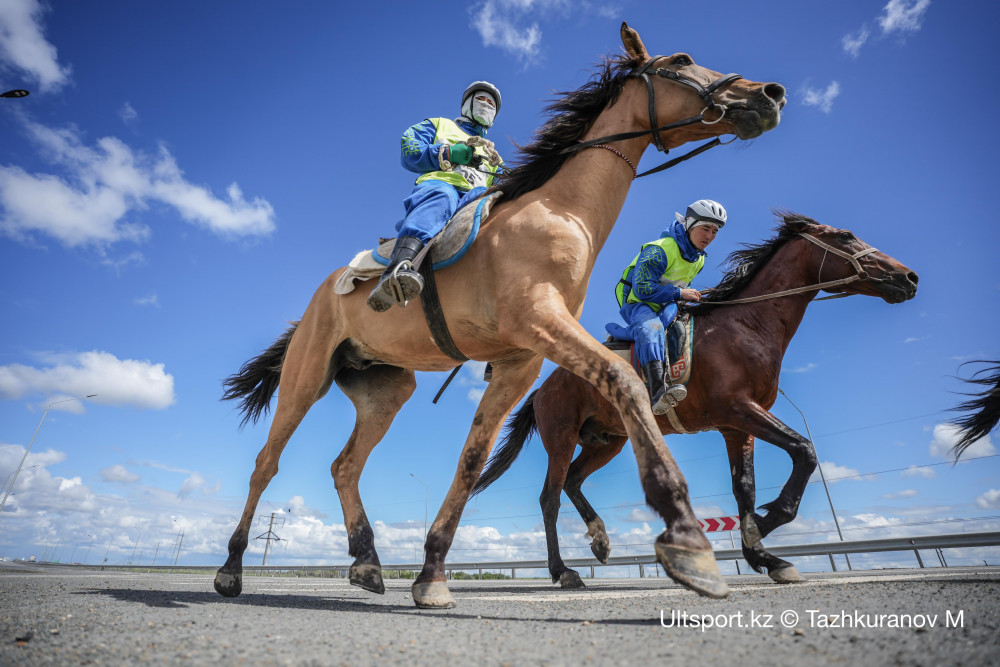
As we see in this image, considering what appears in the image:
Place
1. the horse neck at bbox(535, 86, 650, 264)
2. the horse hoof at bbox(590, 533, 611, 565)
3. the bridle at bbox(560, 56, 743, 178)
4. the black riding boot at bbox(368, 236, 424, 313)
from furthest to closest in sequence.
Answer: the horse hoof at bbox(590, 533, 611, 565) → the bridle at bbox(560, 56, 743, 178) → the horse neck at bbox(535, 86, 650, 264) → the black riding boot at bbox(368, 236, 424, 313)

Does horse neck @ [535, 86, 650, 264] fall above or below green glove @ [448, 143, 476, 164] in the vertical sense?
below

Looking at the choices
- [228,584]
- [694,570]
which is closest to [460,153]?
[694,570]

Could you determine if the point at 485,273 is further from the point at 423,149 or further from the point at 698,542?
the point at 698,542

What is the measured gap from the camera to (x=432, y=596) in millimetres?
3170

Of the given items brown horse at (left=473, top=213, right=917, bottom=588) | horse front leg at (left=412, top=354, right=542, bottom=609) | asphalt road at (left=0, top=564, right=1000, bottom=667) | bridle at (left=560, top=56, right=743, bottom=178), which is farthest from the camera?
brown horse at (left=473, top=213, right=917, bottom=588)

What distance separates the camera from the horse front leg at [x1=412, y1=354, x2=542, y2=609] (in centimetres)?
324

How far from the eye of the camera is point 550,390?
23.2 ft

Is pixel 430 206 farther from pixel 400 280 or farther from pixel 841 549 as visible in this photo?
pixel 841 549

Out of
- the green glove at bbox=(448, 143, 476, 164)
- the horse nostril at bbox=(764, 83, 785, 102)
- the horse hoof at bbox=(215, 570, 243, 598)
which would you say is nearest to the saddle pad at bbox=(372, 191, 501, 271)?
the green glove at bbox=(448, 143, 476, 164)

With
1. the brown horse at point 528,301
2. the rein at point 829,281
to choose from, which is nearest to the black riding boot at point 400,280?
the brown horse at point 528,301

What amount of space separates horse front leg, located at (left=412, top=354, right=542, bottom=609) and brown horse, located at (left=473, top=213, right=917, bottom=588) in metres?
2.31

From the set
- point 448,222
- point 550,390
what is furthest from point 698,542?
point 550,390

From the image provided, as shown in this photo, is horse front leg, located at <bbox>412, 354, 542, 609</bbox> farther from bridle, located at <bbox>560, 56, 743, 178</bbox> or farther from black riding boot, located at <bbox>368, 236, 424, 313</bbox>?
bridle, located at <bbox>560, 56, 743, 178</bbox>

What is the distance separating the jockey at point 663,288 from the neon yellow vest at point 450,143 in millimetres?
2278
